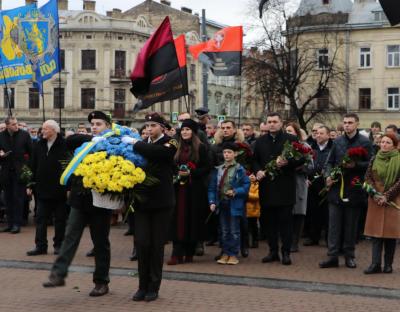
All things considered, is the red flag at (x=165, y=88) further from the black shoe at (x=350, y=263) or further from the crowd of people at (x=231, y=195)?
the black shoe at (x=350, y=263)

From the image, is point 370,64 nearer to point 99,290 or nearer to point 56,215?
point 56,215

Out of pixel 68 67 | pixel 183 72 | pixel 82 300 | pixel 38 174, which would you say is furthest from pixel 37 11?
pixel 68 67

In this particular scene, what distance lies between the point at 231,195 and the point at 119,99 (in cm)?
6107

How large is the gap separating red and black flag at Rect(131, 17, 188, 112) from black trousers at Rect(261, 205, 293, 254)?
9.24ft

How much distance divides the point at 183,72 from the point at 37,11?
4817 millimetres

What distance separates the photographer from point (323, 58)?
5631cm

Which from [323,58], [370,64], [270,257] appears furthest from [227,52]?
[370,64]

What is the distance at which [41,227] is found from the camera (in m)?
10.8

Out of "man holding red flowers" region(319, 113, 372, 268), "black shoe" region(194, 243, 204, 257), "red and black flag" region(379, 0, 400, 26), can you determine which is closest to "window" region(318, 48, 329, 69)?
"black shoe" region(194, 243, 204, 257)

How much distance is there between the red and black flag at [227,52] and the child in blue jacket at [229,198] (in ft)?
23.0

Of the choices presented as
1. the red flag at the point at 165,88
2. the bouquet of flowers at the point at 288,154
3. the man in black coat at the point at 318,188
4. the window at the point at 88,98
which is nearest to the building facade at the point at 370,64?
the window at the point at 88,98

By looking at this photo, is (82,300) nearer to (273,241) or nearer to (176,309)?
(176,309)

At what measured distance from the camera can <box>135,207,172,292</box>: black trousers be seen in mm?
7785

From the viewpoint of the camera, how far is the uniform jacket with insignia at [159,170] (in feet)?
24.9
